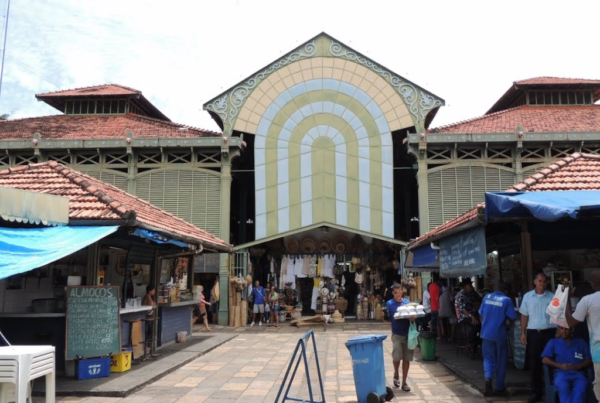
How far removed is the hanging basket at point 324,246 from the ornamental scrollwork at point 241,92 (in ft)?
19.8

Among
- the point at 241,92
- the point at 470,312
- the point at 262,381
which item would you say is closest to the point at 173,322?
the point at 262,381

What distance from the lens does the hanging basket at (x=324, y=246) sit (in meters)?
20.8

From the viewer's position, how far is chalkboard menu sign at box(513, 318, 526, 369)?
28.9 ft

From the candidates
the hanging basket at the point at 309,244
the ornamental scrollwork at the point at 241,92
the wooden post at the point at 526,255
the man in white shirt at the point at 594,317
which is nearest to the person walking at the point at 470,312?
the wooden post at the point at 526,255

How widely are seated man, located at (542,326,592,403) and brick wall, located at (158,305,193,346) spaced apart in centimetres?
908

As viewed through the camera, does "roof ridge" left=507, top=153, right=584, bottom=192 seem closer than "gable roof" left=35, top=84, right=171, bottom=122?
Yes

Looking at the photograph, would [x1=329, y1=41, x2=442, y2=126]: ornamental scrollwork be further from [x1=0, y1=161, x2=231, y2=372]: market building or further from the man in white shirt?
the man in white shirt

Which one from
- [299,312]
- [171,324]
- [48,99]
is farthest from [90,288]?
[48,99]

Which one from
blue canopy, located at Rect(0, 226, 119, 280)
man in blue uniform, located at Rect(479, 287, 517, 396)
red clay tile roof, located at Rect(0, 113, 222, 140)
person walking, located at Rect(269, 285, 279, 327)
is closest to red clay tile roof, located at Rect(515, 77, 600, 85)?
red clay tile roof, located at Rect(0, 113, 222, 140)

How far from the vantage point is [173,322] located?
13.8m

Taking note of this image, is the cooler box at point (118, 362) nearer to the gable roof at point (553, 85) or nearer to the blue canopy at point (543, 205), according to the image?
the blue canopy at point (543, 205)

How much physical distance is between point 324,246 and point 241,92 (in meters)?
7.16

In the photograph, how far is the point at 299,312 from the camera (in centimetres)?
2044

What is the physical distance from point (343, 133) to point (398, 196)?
23.1ft
